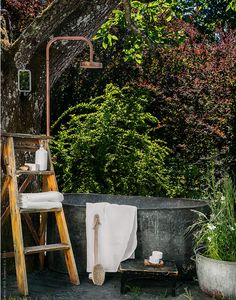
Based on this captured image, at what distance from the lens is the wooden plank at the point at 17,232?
467cm

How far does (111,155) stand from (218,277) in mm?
3052

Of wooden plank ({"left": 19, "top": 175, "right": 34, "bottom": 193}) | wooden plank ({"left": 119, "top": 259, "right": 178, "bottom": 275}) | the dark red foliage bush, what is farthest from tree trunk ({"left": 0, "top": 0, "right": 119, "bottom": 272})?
the dark red foliage bush

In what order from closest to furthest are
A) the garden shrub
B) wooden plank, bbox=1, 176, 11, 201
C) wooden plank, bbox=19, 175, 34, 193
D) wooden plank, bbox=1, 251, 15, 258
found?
wooden plank, bbox=1, 176, 11, 201 → wooden plank, bbox=1, 251, 15, 258 → wooden plank, bbox=19, 175, 34, 193 → the garden shrub

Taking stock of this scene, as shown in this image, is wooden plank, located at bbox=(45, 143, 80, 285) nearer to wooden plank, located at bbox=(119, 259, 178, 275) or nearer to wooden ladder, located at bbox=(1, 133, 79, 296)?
wooden ladder, located at bbox=(1, 133, 79, 296)

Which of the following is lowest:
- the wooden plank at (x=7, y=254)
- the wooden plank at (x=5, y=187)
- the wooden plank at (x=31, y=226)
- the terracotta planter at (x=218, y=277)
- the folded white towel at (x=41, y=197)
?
the terracotta planter at (x=218, y=277)

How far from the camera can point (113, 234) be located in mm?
5180

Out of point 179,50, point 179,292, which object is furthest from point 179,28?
point 179,292

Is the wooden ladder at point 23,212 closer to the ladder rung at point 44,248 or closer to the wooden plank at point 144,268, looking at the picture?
the ladder rung at point 44,248

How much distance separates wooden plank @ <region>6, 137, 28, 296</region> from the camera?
184 inches

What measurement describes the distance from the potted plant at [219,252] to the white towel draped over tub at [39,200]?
1243 millimetres

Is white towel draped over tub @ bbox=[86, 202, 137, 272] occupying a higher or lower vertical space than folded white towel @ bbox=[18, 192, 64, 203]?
lower

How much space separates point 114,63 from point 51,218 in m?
3.71

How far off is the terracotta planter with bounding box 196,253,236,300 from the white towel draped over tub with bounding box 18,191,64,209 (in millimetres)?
1331

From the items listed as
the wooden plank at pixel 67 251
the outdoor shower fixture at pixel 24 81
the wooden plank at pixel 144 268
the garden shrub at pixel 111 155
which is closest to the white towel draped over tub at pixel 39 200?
the wooden plank at pixel 67 251
